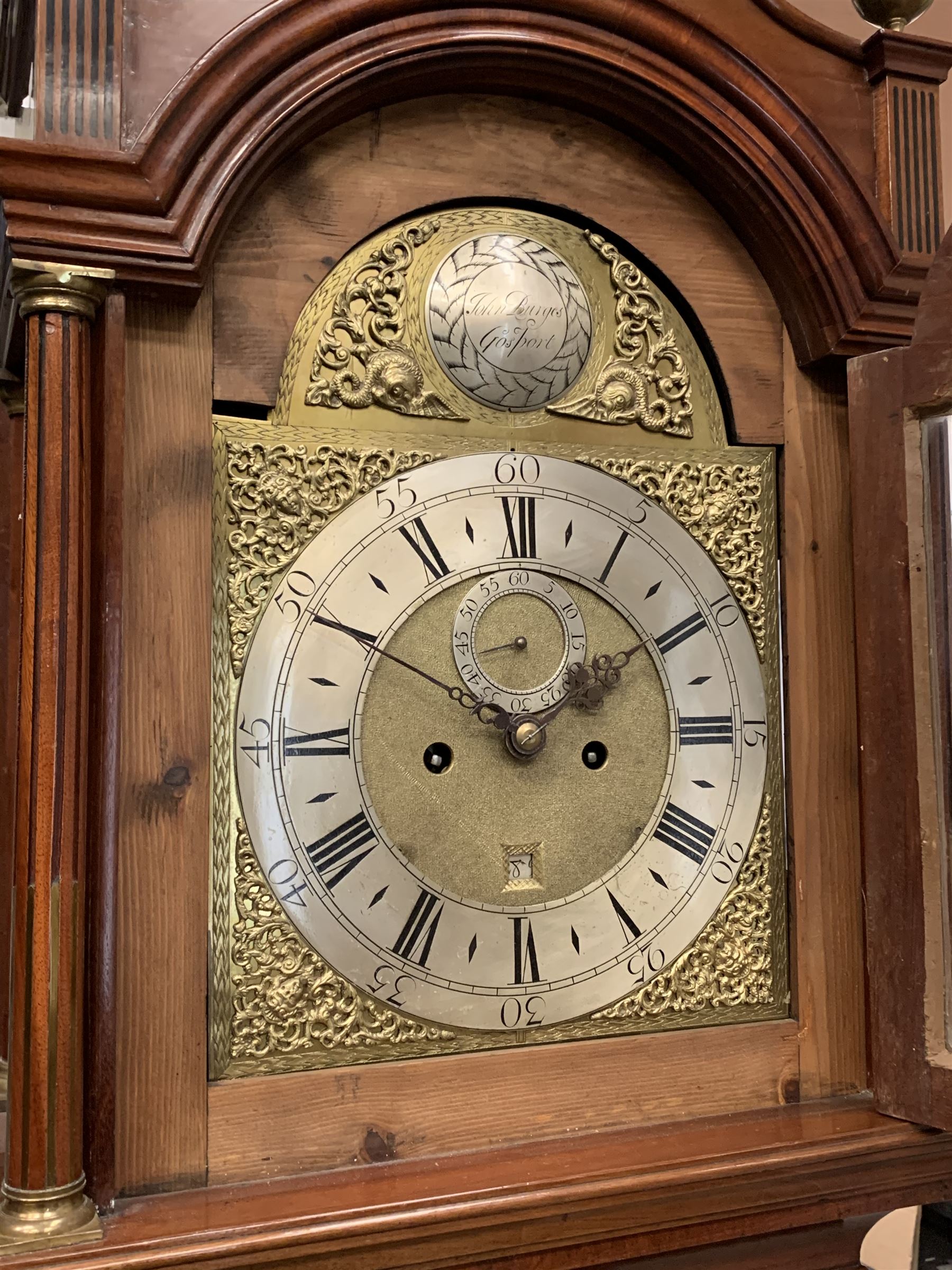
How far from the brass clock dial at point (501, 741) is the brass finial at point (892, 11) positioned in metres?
0.63

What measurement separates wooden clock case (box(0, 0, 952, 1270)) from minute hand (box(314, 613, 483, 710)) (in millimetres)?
125

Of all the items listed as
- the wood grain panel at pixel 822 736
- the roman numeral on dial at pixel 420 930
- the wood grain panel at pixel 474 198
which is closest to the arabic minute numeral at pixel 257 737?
the roman numeral on dial at pixel 420 930

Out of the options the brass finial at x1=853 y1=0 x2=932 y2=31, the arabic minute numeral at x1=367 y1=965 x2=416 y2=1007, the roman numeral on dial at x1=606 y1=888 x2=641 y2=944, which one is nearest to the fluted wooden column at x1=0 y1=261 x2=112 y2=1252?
the arabic minute numeral at x1=367 y1=965 x2=416 y2=1007

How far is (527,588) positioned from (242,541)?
30cm

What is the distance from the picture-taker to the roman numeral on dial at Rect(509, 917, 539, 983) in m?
1.27

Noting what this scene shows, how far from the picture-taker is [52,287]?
Answer: 3.59 feet

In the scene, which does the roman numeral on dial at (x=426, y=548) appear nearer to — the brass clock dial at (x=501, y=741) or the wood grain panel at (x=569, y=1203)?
the brass clock dial at (x=501, y=741)

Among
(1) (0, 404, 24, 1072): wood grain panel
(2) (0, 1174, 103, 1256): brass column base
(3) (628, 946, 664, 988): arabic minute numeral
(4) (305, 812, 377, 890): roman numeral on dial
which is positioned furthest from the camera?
(1) (0, 404, 24, 1072): wood grain panel

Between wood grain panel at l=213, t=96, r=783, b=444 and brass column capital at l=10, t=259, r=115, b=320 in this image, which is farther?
wood grain panel at l=213, t=96, r=783, b=444

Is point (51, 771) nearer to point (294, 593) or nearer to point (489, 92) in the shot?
point (294, 593)

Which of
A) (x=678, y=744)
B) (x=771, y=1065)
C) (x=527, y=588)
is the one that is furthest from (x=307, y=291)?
(x=771, y=1065)

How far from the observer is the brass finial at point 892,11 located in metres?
1.40

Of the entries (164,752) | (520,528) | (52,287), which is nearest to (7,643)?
(164,752)

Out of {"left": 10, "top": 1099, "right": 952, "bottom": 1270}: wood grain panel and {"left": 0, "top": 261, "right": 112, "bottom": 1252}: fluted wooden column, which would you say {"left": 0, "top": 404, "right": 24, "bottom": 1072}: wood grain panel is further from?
{"left": 10, "top": 1099, "right": 952, "bottom": 1270}: wood grain panel
